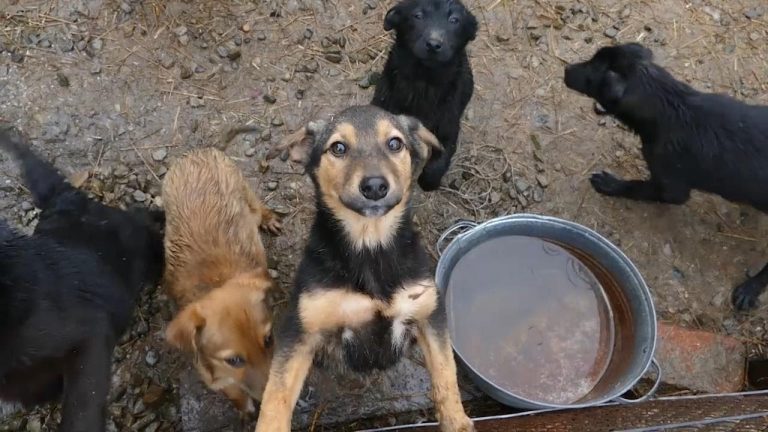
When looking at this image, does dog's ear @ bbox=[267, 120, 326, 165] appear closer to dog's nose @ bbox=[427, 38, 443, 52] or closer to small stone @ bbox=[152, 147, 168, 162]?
dog's nose @ bbox=[427, 38, 443, 52]

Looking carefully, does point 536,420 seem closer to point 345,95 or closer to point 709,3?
point 345,95

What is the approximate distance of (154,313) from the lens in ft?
15.3

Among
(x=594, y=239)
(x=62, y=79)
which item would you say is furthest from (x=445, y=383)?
(x=62, y=79)

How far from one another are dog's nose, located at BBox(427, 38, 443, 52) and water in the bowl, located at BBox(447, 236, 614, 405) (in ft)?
4.52

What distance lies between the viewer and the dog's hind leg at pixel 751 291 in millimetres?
4863

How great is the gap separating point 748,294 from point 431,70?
2.94 metres

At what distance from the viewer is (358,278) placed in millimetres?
3508

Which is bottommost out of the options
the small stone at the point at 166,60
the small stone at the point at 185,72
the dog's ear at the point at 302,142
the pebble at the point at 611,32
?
the small stone at the point at 185,72

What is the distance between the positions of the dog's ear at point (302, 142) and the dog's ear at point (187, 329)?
1.01 m

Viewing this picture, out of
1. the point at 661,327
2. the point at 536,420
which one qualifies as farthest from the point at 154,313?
the point at 661,327

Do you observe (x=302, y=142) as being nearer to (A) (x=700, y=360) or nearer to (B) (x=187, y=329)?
(B) (x=187, y=329)

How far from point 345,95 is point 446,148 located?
110 cm

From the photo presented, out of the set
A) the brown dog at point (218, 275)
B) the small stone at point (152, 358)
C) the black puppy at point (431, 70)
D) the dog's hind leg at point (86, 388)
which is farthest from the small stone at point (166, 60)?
the dog's hind leg at point (86, 388)

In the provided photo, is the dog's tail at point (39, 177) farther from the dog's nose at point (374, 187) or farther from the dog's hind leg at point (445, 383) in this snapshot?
the dog's hind leg at point (445, 383)
